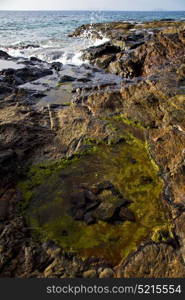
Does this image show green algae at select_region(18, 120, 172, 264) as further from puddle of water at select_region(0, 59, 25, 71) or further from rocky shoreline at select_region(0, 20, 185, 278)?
puddle of water at select_region(0, 59, 25, 71)

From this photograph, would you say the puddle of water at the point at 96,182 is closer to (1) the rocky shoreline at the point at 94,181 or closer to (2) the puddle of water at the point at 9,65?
(1) the rocky shoreline at the point at 94,181

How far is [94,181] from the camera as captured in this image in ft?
26.5

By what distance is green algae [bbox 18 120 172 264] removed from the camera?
624 cm

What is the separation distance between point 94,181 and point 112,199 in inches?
39.9

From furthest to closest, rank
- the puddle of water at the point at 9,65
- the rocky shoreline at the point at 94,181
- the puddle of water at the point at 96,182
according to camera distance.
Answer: the puddle of water at the point at 9,65, the puddle of water at the point at 96,182, the rocky shoreline at the point at 94,181

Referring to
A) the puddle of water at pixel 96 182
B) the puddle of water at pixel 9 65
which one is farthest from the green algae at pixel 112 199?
the puddle of water at pixel 9 65

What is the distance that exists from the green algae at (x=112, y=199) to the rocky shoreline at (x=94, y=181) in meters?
0.03

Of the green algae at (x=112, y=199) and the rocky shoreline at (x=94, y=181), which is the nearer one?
the rocky shoreline at (x=94, y=181)

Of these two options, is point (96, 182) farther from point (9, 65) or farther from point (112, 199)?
point (9, 65)

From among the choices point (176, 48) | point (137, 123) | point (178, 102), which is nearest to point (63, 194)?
point (137, 123)

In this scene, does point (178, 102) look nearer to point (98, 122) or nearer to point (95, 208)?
point (98, 122)

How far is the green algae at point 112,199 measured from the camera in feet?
20.5

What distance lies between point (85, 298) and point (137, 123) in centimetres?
785

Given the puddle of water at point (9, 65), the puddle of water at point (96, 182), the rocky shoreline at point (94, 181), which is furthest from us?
the puddle of water at point (9, 65)
